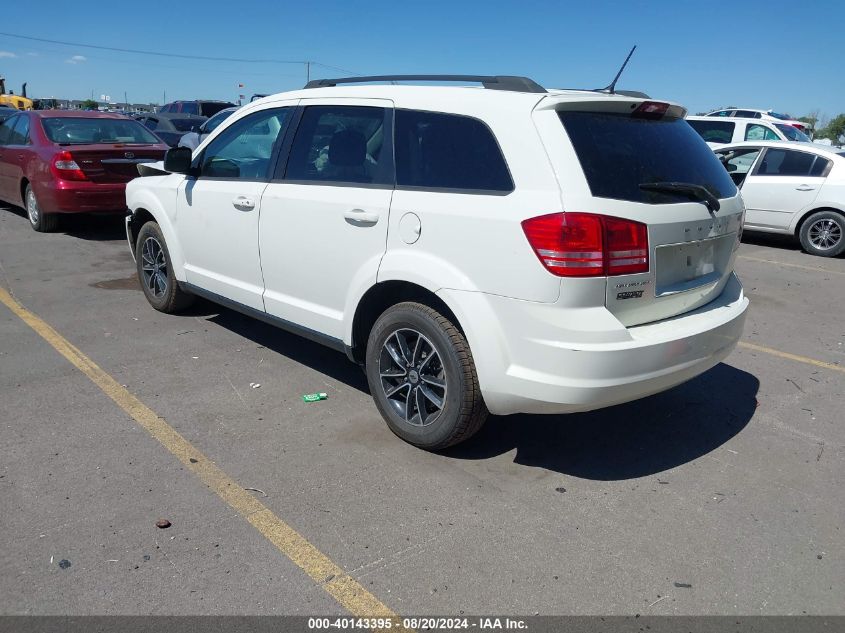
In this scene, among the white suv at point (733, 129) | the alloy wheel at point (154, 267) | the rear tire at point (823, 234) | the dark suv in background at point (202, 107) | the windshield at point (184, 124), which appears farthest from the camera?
the dark suv in background at point (202, 107)

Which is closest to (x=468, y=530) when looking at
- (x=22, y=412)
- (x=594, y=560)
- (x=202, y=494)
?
(x=594, y=560)

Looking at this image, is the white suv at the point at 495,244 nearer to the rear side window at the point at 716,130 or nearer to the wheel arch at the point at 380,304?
the wheel arch at the point at 380,304

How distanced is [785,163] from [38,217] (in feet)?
35.3

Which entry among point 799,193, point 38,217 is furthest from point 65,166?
point 799,193

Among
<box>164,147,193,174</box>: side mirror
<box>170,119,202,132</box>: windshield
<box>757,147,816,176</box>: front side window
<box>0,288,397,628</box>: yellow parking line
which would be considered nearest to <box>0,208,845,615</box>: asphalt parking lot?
<box>0,288,397,628</box>: yellow parking line

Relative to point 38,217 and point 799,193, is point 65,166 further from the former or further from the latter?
point 799,193

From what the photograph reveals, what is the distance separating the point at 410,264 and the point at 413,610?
167 centimetres

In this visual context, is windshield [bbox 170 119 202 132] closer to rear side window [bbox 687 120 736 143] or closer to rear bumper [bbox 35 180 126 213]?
rear bumper [bbox 35 180 126 213]

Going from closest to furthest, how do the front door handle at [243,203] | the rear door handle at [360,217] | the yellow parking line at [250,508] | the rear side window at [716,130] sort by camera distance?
the yellow parking line at [250,508]
the rear door handle at [360,217]
the front door handle at [243,203]
the rear side window at [716,130]

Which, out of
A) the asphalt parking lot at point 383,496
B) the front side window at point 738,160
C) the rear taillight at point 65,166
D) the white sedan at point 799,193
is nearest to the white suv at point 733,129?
the front side window at point 738,160

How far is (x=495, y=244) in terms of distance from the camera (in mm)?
3281

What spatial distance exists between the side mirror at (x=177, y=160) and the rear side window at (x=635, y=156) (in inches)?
121

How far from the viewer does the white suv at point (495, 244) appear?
10.5 ft

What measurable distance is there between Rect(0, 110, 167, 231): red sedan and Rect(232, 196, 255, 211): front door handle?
16.4 feet
